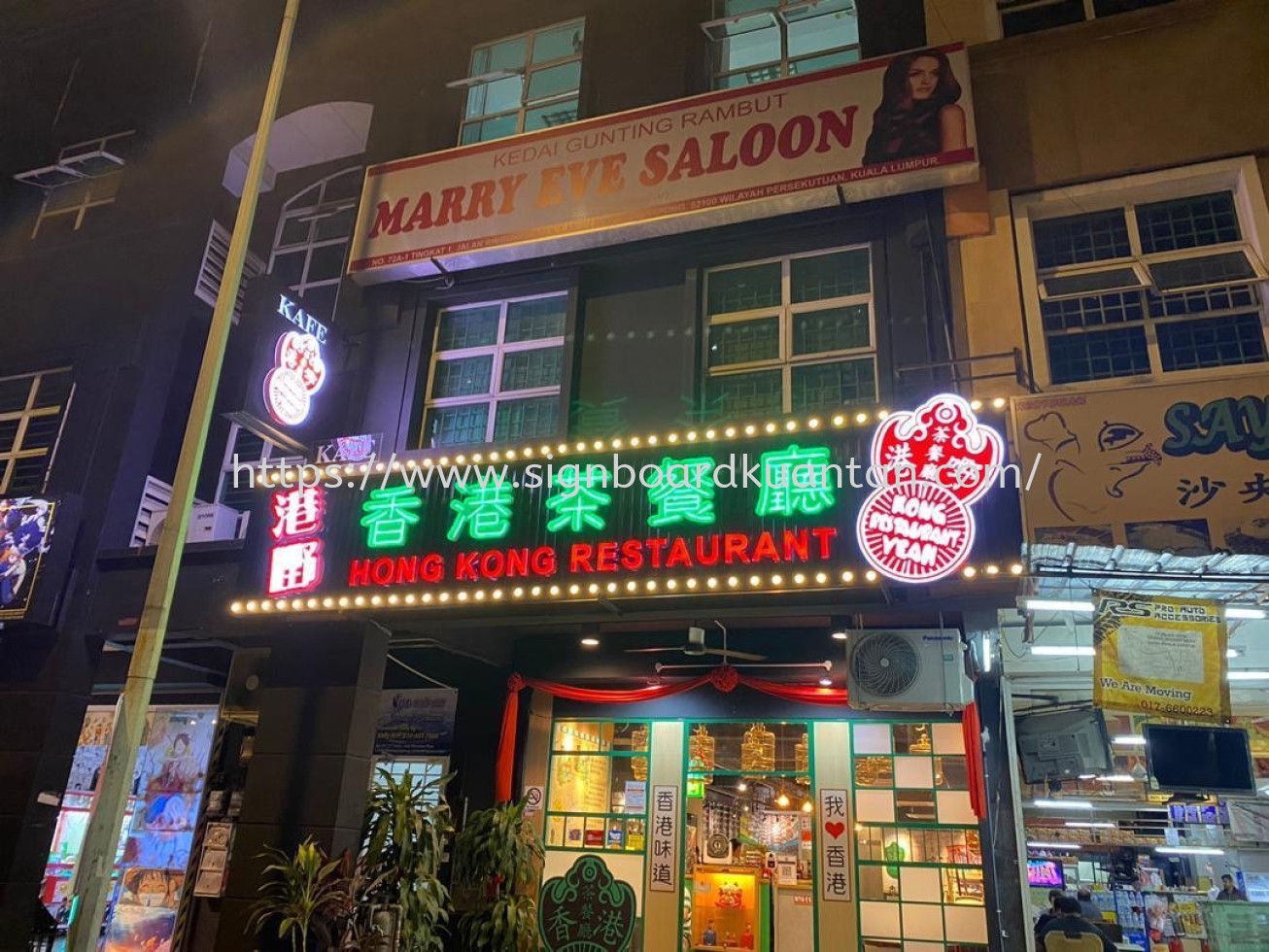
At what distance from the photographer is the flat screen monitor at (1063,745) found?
8.59 metres

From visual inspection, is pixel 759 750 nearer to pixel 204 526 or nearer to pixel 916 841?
pixel 916 841

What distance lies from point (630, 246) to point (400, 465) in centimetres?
391

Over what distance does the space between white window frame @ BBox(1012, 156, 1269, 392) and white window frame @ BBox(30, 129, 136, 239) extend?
14297 millimetres

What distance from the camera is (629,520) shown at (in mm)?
8258

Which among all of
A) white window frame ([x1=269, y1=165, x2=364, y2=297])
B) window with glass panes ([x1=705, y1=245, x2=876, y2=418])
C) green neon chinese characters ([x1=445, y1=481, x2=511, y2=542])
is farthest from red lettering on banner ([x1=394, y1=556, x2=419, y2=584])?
white window frame ([x1=269, y1=165, x2=364, y2=297])

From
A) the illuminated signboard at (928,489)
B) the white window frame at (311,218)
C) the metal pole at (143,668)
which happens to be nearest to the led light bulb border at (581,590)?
the illuminated signboard at (928,489)

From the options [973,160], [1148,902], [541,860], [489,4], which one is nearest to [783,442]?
[973,160]

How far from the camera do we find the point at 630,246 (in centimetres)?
1084

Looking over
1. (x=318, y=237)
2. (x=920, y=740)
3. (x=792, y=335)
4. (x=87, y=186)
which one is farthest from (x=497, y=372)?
(x=87, y=186)

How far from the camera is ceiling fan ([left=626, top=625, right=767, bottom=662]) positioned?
10.0m

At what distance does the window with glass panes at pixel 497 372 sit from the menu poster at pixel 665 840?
4697 mm

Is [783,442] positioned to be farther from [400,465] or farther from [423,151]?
[423,151]

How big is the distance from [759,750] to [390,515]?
18.4 ft

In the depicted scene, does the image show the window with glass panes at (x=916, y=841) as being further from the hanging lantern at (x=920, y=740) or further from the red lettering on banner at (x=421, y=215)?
the red lettering on banner at (x=421, y=215)
